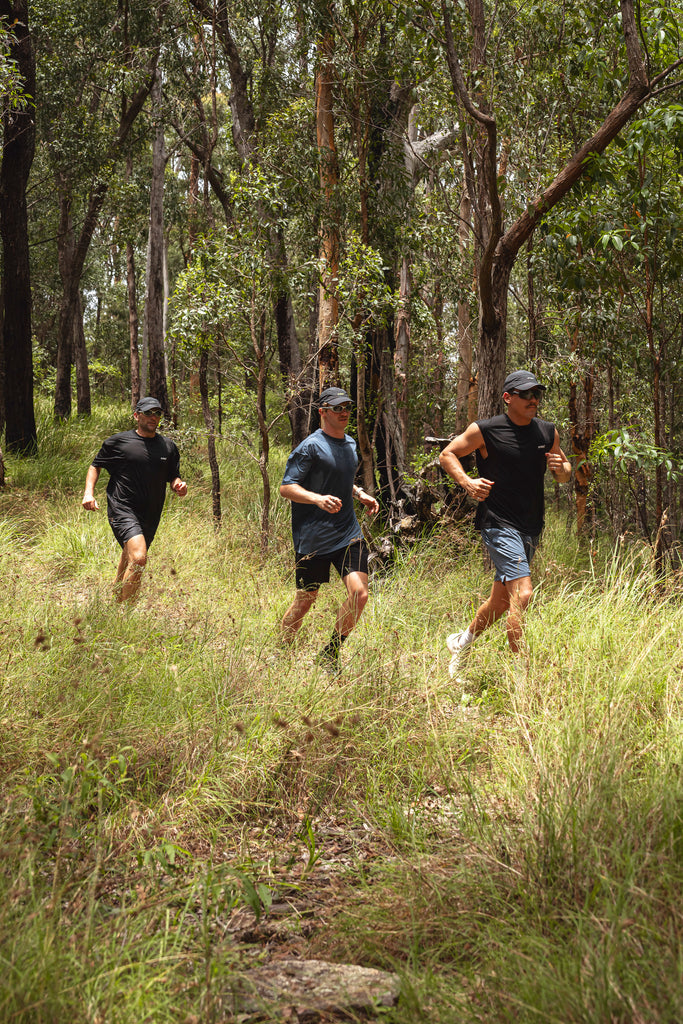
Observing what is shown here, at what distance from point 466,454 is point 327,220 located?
614 cm

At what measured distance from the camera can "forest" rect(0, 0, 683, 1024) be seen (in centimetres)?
267

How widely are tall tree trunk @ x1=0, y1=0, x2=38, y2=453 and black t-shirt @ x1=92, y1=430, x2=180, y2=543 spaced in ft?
22.1

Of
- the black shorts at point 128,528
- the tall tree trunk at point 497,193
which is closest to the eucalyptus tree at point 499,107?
the tall tree trunk at point 497,193

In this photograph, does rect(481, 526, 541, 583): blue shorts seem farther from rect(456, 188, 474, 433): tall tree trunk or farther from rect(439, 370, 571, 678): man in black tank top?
rect(456, 188, 474, 433): tall tree trunk

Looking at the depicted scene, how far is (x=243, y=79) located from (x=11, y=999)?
11955 mm

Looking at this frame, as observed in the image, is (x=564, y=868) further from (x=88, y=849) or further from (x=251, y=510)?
(x=251, y=510)

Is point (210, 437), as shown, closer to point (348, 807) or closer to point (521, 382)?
point (521, 382)

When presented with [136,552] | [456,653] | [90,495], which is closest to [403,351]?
[90,495]

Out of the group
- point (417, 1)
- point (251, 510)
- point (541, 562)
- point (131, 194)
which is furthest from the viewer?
point (131, 194)

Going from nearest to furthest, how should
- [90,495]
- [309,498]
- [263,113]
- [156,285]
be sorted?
[309,498], [90,495], [263,113], [156,285]

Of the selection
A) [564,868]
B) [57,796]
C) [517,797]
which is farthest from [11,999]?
[517,797]

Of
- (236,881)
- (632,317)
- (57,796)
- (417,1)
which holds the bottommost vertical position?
(236,881)

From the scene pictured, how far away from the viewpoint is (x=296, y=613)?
18.5ft

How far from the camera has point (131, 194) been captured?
16500mm
